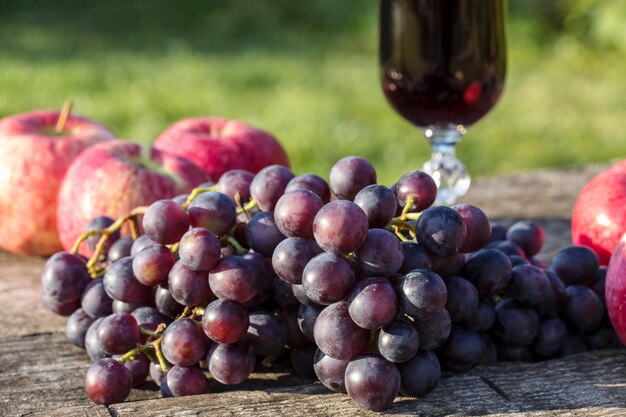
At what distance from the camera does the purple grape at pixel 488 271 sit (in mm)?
1137

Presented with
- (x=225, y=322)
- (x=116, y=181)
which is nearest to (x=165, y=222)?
(x=225, y=322)

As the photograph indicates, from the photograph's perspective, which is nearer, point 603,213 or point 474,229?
point 474,229

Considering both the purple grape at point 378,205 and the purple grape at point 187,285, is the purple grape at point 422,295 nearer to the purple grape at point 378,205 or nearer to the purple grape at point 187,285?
the purple grape at point 378,205

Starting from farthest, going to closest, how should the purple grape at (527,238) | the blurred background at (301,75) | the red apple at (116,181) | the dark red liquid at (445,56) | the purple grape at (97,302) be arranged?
the blurred background at (301,75) < the dark red liquid at (445,56) < the red apple at (116,181) < the purple grape at (527,238) < the purple grape at (97,302)

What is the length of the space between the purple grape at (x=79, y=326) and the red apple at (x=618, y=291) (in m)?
0.69

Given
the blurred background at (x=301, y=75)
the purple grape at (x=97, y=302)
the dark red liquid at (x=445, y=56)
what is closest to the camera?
the purple grape at (x=97, y=302)

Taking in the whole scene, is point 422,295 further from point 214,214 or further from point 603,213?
point 603,213

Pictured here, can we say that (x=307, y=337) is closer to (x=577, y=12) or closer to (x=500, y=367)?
(x=500, y=367)

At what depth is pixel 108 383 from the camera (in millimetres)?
1060

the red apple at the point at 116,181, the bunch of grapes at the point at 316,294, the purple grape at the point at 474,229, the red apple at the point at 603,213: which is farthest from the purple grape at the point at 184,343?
the red apple at the point at 603,213

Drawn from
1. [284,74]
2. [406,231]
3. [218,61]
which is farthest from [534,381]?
[218,61]

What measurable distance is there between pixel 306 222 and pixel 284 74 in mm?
4377

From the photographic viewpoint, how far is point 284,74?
5.35 meters

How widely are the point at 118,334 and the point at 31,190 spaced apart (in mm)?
717
